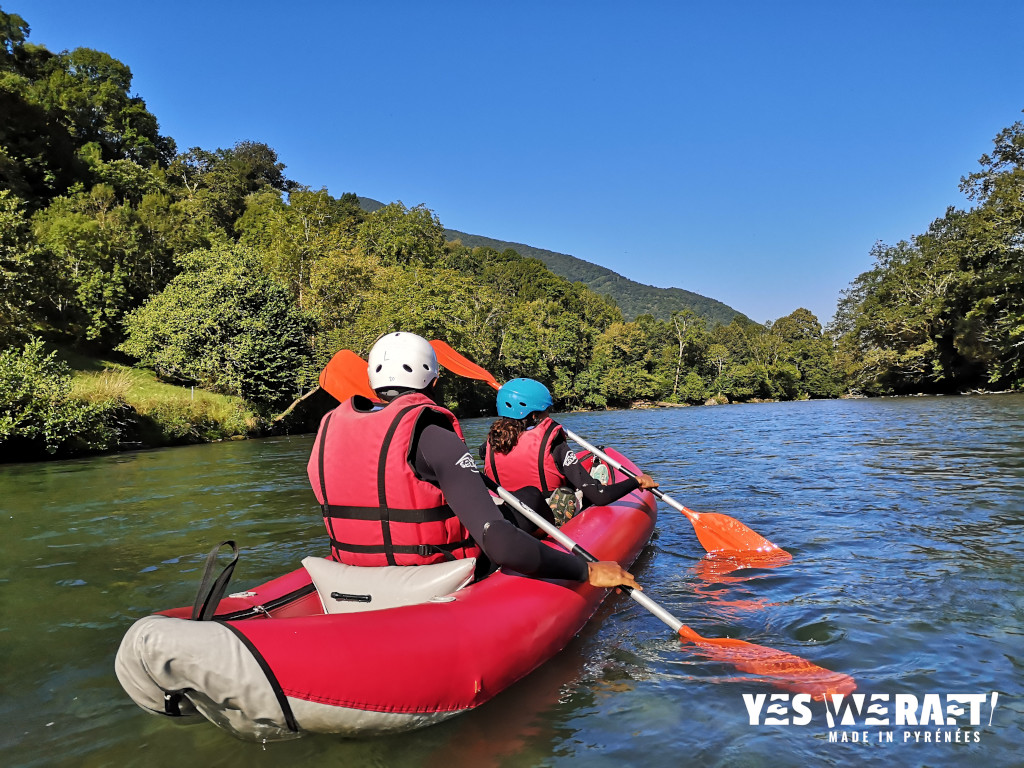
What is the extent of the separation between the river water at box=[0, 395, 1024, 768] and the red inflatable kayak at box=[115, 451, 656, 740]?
21 centimetres

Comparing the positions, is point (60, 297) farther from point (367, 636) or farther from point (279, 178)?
point (279, 178)

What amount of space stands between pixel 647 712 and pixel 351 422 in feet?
5.90

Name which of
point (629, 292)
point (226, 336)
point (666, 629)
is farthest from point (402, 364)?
point (629, 292)

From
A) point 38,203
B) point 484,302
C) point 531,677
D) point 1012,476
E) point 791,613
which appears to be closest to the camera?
point 531,677

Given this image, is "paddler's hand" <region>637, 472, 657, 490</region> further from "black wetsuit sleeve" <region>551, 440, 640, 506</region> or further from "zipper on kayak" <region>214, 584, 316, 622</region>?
"zipper on kayak" <region>214, 584, 316, 622</region>

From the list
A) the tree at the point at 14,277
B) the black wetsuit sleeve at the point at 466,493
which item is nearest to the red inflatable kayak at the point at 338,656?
the black wetsuit sleeve at the point at 466,493

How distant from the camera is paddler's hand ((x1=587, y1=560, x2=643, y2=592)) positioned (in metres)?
3.21

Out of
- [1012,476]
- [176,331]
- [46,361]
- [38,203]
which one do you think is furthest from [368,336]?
[1012,476]

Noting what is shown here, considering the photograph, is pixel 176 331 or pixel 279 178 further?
pixel 279 178

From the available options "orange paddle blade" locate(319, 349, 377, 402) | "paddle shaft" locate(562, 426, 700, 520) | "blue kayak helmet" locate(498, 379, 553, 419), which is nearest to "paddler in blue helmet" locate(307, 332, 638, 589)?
"orange paddle blade" locate(319, 349, 377, 402)

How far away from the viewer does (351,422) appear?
283 cm

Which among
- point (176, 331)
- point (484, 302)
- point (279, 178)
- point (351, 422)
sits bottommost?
point (351, 422)

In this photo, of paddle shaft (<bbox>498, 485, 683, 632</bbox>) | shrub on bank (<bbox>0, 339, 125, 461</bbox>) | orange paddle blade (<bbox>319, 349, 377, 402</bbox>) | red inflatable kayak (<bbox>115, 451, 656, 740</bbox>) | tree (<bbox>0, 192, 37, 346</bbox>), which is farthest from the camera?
tree (<bbox>0, 192, 37, 346</bbox>)

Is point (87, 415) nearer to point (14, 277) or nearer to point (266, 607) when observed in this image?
point (14, 277)
